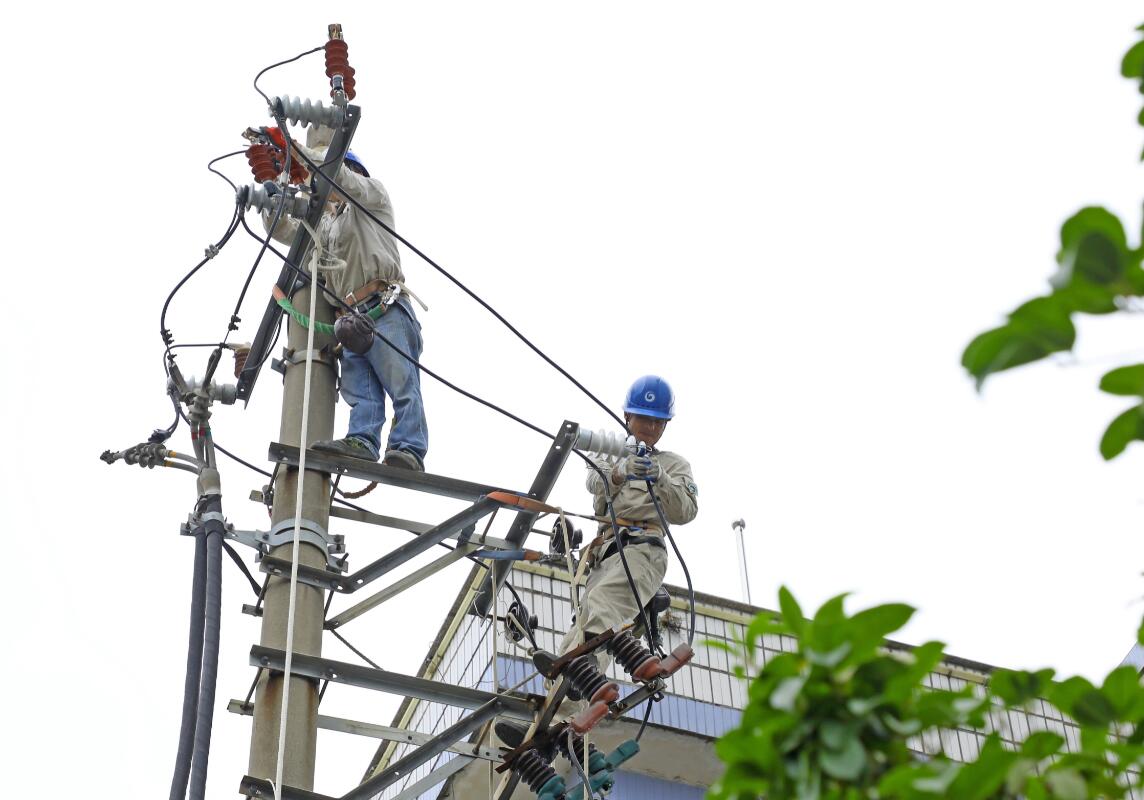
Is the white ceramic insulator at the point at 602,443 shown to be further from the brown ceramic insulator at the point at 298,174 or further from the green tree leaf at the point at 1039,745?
the green tree leaf at the point at 1039,745

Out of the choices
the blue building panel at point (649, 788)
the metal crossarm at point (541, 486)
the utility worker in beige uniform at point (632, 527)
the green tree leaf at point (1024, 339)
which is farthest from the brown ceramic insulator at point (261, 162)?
the blue building panel at point (649, 788)

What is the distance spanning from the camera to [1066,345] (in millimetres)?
2062

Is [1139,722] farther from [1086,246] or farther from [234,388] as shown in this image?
[234,388]

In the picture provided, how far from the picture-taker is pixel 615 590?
782cm

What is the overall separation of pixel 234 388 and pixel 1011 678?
5.74 metres

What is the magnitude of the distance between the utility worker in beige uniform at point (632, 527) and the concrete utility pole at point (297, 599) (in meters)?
1.39

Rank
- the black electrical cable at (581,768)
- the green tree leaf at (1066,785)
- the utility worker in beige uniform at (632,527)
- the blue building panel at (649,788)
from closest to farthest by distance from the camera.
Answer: the green tree leaf at (1066,785) < the black electrical cable at (581,768) < the utility worker in beige uniform at (632,527) < the blue building panel at (649,788)

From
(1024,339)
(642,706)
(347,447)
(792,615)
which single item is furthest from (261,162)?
(642,706)

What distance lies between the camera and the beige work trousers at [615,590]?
24.8ft

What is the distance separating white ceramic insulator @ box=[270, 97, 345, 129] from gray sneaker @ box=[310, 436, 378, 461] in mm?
1460

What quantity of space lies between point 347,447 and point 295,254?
3.38ft

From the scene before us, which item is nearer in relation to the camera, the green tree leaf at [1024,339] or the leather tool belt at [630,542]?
the green tree leaf at [1024,339]

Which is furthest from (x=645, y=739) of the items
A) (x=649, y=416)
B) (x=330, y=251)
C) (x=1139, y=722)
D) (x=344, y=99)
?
(x=1139, y=722)

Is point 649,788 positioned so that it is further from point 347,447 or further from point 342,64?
point 342,64
